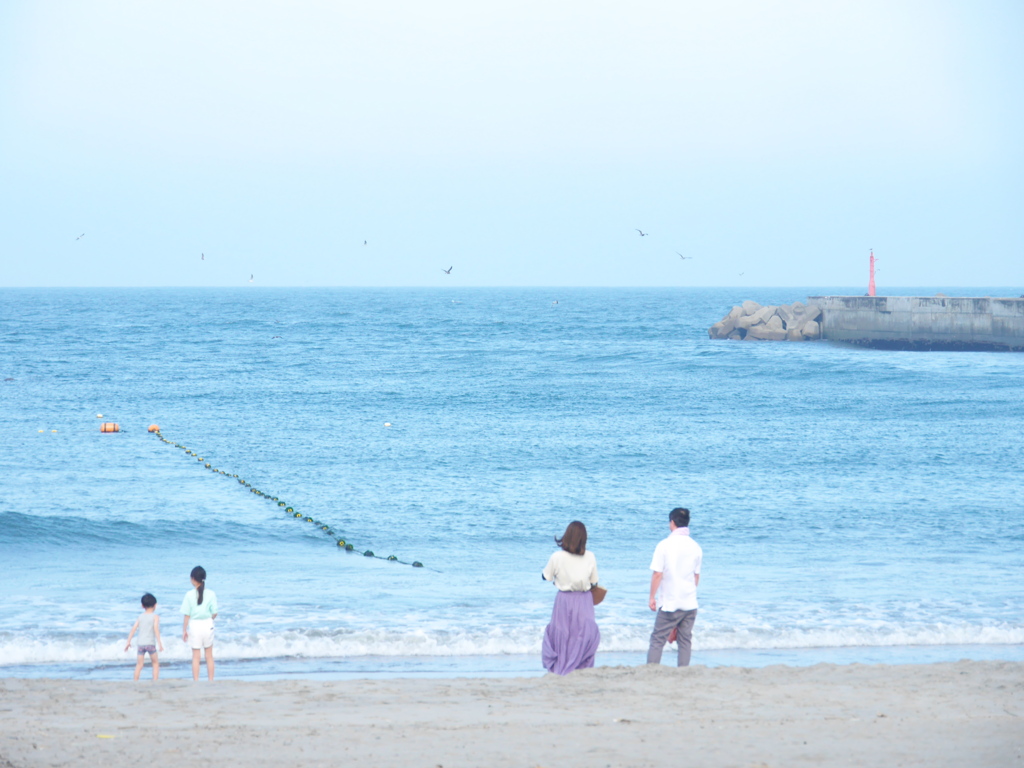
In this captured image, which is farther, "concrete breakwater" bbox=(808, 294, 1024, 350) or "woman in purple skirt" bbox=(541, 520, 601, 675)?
"concrete breakwater" bbox=(808, 294, 1024, 350)

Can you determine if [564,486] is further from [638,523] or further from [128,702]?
[128,702]

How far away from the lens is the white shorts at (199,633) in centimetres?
809

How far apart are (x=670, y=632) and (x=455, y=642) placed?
2.87m

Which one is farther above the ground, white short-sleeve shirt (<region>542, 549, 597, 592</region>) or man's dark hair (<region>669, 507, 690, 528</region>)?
man's dark hair (<region>669, 507, 690, 528</region>)

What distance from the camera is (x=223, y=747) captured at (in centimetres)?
564

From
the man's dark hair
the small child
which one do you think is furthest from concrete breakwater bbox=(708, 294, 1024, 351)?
the small child

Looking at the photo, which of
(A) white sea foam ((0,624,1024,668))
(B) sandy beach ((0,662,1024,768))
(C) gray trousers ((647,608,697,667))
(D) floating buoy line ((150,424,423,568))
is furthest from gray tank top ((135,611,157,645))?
(D) floating buoy line ((150,424,423,568))

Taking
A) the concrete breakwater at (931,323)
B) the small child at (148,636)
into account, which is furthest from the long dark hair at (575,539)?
the concrete breakwater at (931,323)

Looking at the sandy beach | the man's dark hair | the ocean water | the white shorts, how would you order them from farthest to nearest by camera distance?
the ocean water
the white shorts
the man's dark hair
the sandy beach

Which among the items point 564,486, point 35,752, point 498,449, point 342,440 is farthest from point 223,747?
point 342,440

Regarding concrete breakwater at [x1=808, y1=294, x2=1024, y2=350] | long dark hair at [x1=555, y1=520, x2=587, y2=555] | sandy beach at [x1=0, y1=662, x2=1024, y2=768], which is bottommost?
sandy beach at [x1=0, y1=662, x2=1024, y2=768]

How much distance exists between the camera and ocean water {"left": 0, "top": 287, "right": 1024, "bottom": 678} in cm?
991

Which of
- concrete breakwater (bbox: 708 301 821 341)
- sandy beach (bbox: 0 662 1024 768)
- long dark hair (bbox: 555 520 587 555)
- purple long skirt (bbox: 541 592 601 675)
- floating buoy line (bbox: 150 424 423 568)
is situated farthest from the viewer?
concrete breakwater (bbox: 708 301 821 341)

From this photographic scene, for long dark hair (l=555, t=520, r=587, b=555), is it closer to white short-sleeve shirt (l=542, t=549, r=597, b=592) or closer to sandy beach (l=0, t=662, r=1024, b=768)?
white short-sleeve shirt (l=542, t=549, r=597, b=592)
